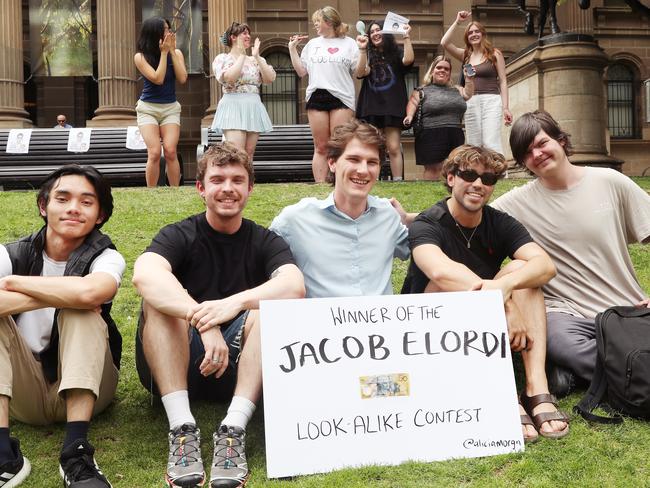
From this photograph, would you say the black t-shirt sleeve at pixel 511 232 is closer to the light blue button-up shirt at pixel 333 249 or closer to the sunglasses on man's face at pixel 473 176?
the sunglasses on man's face at pixel 473 176

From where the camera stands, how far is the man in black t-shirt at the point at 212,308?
3.20 meters

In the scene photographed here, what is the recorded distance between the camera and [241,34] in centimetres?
884

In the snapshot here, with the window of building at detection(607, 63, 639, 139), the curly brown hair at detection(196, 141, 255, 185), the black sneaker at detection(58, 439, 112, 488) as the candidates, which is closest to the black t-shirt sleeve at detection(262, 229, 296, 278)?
the curly brown hair at detection(196, 141, 255, 185)

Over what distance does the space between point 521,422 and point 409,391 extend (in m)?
0.58

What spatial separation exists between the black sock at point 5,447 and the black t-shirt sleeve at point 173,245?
1.03m

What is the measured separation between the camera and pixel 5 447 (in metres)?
3.09

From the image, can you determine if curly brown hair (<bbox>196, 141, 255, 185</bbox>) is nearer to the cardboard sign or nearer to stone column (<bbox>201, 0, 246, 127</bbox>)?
the cardboard sign

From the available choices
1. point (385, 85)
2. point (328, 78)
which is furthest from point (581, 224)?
point (385, 85)

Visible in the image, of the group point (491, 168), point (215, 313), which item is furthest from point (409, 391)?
point (491, 168)

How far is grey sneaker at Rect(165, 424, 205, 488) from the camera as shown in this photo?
306 centimetres

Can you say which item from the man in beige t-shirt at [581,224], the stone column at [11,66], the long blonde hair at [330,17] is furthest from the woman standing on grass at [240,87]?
the stone column at [11,66]

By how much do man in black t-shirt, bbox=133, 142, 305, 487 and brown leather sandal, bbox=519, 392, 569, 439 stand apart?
4.04 feet

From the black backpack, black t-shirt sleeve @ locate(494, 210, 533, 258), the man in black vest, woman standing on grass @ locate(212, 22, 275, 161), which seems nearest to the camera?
the man in black vest

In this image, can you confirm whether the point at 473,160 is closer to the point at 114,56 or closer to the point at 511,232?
the point at 511,232
